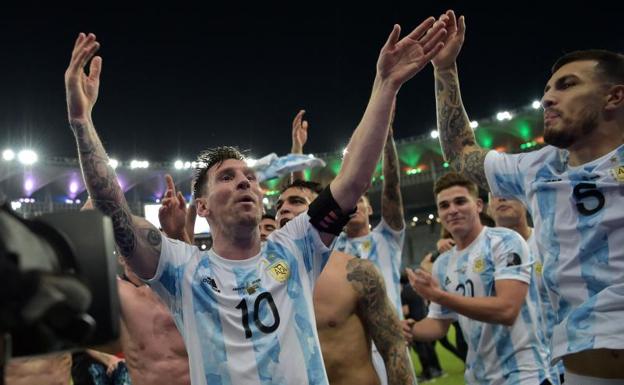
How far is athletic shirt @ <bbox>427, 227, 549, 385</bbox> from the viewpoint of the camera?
145 inches

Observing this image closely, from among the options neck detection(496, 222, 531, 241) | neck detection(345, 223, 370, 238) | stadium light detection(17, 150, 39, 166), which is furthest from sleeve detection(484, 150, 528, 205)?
stadium light detection(17, 150, 39, 166)

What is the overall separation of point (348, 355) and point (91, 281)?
2.50m

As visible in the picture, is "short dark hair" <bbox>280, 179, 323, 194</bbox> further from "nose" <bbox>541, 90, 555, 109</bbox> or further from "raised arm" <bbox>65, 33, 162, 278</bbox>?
"nose" <bbox>541, 90, 555, 109</bbox>

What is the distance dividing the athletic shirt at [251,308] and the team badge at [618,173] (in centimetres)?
130

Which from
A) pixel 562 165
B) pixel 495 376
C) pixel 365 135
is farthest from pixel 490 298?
pixel 365 135

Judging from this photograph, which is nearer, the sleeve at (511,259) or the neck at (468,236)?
the sleeve at (511,259)

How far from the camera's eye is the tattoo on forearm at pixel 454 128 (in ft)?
9.99

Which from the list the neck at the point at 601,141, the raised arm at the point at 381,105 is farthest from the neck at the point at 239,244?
the neck at the point at 601,141

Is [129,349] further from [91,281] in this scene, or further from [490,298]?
[91,281]

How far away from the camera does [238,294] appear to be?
2494mm

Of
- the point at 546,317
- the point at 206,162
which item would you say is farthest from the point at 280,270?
the point at 546,317

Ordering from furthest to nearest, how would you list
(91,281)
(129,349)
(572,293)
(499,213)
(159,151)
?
(159,151), (499,213), (129,349), (572,293), (91,281)

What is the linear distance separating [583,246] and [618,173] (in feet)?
1.13

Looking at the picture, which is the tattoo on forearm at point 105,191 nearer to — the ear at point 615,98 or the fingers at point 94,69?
the fingers at point 94,69
